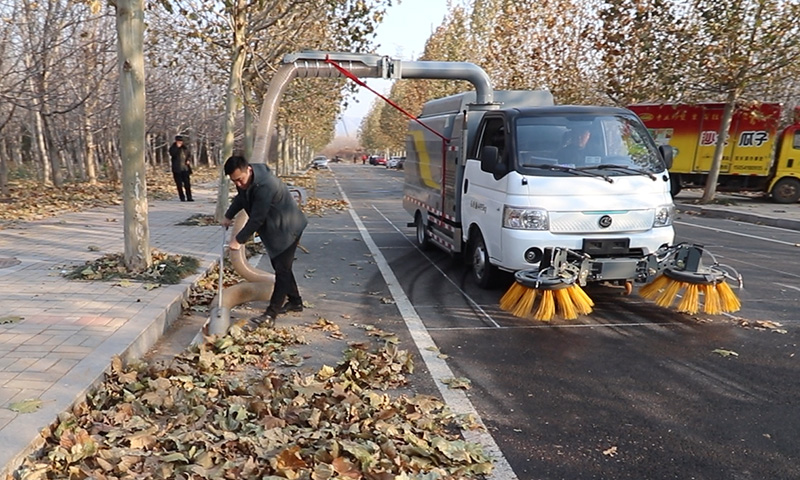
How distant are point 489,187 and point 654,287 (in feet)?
7.05

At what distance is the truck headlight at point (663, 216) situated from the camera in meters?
6.29

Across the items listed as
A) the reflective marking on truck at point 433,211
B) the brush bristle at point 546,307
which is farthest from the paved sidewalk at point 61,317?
the brush bristle at point 546,307

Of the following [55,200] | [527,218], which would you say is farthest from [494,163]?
[55,200]

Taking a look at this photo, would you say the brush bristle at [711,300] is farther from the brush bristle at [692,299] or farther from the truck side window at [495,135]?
the truck side window at [495,135]

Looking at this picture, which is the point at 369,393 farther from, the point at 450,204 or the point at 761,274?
the point at 761,274

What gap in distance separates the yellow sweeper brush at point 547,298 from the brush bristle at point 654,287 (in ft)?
3.03

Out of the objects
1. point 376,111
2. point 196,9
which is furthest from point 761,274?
point 376,111

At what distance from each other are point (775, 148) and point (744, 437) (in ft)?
69.7

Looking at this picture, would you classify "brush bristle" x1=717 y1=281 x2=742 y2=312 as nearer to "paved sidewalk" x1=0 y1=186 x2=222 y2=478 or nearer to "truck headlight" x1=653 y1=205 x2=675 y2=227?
"truck headlight" x1=653 y1=205 x2=675 y2=227

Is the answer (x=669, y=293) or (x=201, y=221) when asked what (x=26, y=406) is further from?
(x=201, y=221)

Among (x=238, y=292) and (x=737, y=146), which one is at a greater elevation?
(x=737, y=146)

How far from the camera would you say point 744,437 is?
3.56m

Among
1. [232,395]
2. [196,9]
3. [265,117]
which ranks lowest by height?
[232,395]

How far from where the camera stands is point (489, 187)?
6.74 m
